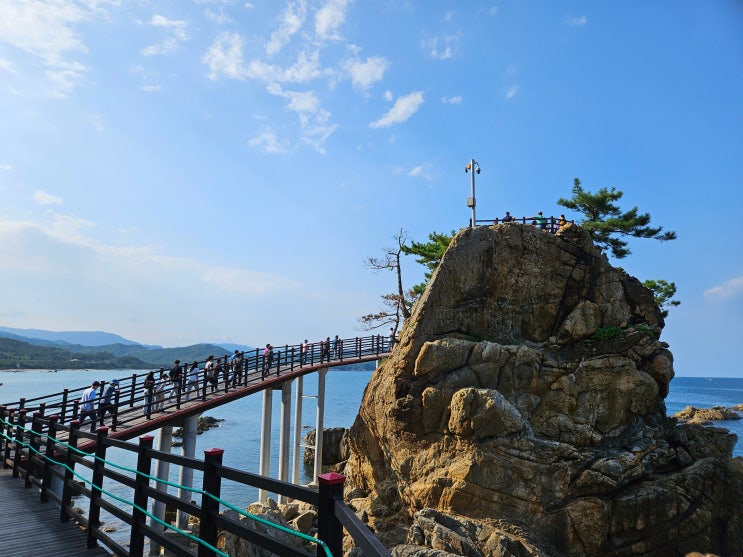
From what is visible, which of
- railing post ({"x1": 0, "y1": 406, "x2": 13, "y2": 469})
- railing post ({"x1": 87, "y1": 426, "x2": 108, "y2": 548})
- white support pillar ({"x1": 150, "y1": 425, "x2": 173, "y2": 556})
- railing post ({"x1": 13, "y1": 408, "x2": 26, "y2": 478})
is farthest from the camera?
white support pillar ({"x1": 150, "y1": 425, "x2": 173, "y2": 556})

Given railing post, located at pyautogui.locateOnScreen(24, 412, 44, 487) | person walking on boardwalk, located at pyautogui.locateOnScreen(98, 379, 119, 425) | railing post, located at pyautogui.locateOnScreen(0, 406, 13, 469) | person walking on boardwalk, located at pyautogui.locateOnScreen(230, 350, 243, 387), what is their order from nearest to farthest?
railing post, located at pyautogui.locateOnScreen(24, 412, 44, 487) < railing post, located at pyautogui.locateOnScreen(0, 406, 13, 469) < person walking on boardwalk, located at pyautogui.locateOnScreen(98, 379, 119, 425) < person walking on boardwalk, located at pyautogui.locateOnScreen(230, 350, 243, 387)

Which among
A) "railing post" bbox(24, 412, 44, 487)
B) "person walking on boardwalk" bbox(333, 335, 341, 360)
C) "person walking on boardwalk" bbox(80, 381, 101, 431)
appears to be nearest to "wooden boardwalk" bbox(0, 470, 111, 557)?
"railing post" bbox(24, 412, 44, 487)

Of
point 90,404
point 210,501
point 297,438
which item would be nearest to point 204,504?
point 210,501

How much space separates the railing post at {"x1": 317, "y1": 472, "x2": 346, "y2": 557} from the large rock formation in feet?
36.3

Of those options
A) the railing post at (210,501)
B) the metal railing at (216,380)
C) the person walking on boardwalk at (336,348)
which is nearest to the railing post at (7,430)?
the metal railing at (216,380)

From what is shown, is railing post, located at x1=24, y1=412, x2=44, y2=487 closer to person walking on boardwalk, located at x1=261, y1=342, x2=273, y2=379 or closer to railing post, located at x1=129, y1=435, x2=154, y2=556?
railing post, located at x1=129, y1=435, x2=154, y2=556

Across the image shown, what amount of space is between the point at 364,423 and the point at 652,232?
2100 cm

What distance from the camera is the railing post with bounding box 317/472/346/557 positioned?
11.2 ft

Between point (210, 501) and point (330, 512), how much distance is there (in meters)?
1.89

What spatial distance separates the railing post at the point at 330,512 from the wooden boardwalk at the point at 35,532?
198 inches

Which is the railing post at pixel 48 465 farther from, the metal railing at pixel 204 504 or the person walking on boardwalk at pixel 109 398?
the person walking on boardwalk at pixel 109 398

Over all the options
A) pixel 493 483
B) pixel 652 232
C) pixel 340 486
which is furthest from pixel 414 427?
pixel 652 232

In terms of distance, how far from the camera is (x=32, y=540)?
7.11m

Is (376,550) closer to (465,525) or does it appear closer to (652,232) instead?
(465,525)
